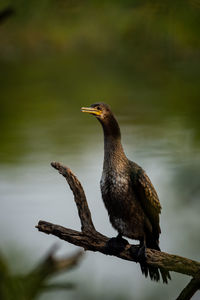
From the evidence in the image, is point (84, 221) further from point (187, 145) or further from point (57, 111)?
point (57, 111)

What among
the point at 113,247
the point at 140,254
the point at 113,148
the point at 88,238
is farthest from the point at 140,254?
the point at 113,148

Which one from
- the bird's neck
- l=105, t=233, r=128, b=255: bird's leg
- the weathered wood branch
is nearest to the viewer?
the weathered wood branch

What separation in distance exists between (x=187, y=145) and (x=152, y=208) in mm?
679

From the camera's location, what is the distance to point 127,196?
89.9 inches

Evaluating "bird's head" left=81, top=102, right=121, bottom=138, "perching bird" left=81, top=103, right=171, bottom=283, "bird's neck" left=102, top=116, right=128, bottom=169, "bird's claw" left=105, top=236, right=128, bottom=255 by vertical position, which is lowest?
"bird's claw" left=105, top=236, right=128, bottom=255

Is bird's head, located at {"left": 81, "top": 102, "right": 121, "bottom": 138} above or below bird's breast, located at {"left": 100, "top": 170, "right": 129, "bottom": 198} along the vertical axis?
above

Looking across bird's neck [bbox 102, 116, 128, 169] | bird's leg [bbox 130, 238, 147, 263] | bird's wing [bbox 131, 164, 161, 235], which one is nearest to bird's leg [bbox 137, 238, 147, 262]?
bird's leg [bbox 130, 238, 147, 263]

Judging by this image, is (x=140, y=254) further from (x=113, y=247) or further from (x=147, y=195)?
(x=147, y=195)

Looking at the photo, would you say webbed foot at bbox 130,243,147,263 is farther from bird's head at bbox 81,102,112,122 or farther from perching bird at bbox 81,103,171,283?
bird's head at bbox 81,102,112,122

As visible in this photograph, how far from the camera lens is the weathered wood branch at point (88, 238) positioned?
6.60 ft

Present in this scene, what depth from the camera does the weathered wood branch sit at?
6.60 ft

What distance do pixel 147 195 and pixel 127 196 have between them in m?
0.10

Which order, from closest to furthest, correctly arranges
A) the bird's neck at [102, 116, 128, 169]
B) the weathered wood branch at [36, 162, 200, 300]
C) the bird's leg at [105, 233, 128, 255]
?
the weathered wood branch at [36, 162, 200, 300]
the bird's leg at [105, 233, 128, 255]
the bird's neck at [102, 116, 128, 169]

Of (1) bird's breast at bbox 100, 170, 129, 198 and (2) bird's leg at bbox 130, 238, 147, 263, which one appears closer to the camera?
(2) bird's leg at bbox 130, 238, 147, 263
